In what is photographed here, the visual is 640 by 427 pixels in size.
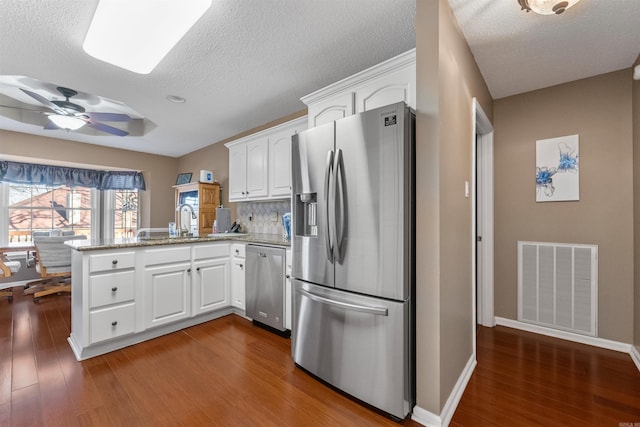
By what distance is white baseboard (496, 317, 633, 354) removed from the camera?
231 centimetres

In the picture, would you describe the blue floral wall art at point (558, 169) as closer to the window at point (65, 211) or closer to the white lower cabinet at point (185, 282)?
the white lower cabinet at point (185, 282)

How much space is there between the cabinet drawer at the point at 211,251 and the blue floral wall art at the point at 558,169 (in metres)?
3.19

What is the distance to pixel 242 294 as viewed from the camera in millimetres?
3018

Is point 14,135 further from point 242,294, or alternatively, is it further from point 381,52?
point 381,52

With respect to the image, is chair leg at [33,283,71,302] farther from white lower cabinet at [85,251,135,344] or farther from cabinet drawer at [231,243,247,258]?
cabinet drawer at [231,243,247,258]

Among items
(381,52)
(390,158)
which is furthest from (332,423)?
(381,52)

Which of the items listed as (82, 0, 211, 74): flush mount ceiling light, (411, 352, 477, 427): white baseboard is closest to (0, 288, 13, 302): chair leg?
(82, 0, 211, 74): flush mount ceiling light

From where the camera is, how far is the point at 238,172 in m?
3.84

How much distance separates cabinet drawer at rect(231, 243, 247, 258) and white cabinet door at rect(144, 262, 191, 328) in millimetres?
484

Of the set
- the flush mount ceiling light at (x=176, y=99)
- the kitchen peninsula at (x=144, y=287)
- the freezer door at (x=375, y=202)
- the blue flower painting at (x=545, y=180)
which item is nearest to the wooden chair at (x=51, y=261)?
the kitchen peninsula at (x=144, y=287)

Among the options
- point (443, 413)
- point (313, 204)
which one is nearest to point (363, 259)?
point (313, 204)

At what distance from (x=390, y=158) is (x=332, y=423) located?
1483 millimetres

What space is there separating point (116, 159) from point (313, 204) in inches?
185

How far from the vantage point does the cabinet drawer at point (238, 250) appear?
302 cm
